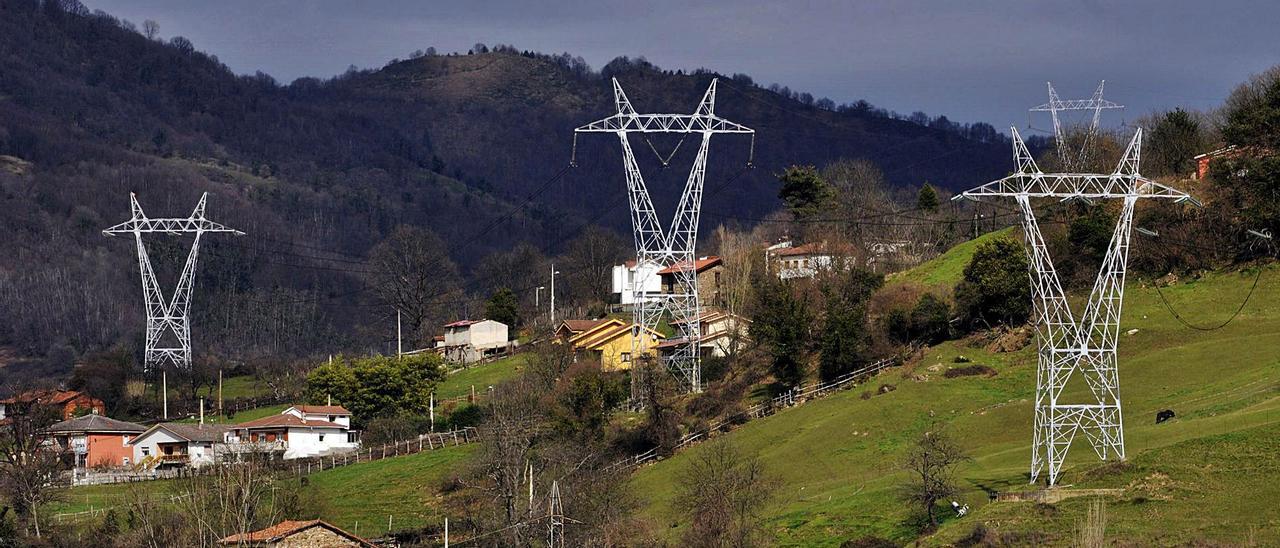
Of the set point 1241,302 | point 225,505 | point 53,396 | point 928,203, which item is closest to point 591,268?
point 928,203

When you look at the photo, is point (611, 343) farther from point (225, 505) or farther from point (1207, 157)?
point (225, 505)

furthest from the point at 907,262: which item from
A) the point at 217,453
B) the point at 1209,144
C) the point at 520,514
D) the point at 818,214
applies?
the point at 520,514

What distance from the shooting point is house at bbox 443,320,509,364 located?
380 ft

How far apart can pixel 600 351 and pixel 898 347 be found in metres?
22.2

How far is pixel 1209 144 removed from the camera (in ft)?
302

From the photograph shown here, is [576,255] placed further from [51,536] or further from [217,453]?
[51,536]

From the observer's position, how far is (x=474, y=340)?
116812mm

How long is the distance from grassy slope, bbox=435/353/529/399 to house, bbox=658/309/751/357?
10083mm

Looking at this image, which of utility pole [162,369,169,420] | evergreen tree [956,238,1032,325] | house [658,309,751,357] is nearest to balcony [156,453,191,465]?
utility pole [162,369,169,420]

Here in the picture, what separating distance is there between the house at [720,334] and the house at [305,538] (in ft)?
124

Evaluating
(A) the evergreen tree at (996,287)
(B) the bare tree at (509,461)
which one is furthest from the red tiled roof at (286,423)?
(A) the evergreen tree at (996,287)

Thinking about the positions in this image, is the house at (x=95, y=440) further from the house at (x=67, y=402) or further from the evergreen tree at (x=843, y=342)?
the evergreen tree at (x=843, y=342)

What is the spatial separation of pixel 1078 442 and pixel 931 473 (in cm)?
832

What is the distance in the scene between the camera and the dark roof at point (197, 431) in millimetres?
94000
